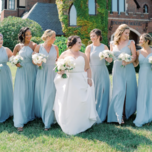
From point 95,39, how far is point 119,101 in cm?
163

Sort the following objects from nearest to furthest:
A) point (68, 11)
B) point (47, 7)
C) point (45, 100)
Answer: point (45, 100)
point (68, 11)
point (47, 7)

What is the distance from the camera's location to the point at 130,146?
3.89m

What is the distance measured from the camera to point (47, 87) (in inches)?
193

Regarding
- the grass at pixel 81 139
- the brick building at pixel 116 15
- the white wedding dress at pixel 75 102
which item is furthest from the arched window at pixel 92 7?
the grass at pixel 81 139

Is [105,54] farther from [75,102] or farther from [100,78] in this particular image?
[75,102]

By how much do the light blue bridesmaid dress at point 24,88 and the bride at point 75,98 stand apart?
77 centimetres

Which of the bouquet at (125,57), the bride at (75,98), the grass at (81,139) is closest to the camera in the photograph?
the grass at (81,139)

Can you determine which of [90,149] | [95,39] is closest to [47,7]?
[95,39]

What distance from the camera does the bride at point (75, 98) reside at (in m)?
4.45

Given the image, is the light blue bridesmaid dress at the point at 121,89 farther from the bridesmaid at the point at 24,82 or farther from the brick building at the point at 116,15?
the brick building at the point at 116,15

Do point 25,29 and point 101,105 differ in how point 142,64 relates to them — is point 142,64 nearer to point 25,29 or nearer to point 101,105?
point 101,105

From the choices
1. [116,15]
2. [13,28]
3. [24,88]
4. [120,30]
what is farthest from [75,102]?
[116,15]

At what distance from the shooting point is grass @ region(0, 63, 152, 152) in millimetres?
3811

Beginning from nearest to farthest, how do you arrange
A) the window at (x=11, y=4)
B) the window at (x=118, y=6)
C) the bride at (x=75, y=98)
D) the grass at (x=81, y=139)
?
the grass at (x=81, y=139)
the bride at (x=75, y=98)
the window at (x=118, y=6)
the window at (x=11, y=4)
